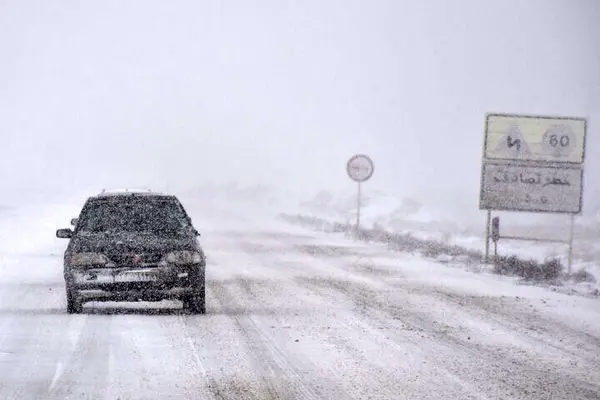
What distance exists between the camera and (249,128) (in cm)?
18138

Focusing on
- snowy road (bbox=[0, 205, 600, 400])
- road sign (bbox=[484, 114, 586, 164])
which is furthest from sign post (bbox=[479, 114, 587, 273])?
snowy road (bbox=[0, 205, 600, 400])

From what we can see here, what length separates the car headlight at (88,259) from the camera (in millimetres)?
12945

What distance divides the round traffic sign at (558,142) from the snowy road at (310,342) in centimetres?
571

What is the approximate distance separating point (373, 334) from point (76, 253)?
3850mm

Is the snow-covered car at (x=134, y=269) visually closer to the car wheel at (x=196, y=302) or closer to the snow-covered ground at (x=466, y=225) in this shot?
the car wheel at (x=196, y=302)

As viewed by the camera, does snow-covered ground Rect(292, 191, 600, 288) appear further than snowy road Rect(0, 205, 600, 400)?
Yes

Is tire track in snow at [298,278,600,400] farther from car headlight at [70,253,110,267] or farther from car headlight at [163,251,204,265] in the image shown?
car headlight at [70,253,110,267]

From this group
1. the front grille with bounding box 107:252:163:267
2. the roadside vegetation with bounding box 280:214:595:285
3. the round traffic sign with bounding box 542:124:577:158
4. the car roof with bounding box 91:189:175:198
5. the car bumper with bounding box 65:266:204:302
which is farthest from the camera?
the round traffic sign with bounding box 542:124:577:158

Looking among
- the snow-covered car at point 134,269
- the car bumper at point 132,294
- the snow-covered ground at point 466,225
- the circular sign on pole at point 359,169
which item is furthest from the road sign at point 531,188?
the car bumper at point 132,294

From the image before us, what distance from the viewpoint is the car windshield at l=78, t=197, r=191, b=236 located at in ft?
45.9

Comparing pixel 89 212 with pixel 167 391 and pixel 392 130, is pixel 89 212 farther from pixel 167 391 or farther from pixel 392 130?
pixel 392 130

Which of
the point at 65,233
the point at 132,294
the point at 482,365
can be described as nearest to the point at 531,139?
A: the point at 65,233

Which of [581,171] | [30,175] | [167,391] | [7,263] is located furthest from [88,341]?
[30,175]

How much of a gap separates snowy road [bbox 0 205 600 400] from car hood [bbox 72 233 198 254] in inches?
31.5
